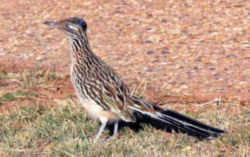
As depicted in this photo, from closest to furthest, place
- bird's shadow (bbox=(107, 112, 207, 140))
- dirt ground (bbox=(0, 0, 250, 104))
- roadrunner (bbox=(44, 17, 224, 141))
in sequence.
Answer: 1. roadrunner (bbox=(44, 17, 224, 141))
2. bird's shadow (bbox=(107, 112, 207, 140))
3. dirt ground (bbox=(0, 0, 250, 104))

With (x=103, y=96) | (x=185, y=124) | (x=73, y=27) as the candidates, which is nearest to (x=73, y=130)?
(x=103, y=96)

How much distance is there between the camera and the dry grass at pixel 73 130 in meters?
6.14

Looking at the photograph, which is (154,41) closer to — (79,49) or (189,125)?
(79,49)

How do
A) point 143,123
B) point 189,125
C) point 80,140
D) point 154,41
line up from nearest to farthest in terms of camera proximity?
1. point 80,140
2. point 189,125
3. point 143,123
4. point 154,41

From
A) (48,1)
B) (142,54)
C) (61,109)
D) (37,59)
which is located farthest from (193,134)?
(48,1)

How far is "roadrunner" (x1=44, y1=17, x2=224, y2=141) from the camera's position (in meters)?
6.46

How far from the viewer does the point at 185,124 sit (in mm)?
6410

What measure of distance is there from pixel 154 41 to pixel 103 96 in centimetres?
371

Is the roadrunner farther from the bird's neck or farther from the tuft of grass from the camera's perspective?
the tuft of grass

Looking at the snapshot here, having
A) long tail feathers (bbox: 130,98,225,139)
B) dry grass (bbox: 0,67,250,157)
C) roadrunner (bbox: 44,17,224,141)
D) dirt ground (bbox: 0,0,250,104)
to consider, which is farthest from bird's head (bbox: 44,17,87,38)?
dirt ground (bbox: 0,0,250,104)

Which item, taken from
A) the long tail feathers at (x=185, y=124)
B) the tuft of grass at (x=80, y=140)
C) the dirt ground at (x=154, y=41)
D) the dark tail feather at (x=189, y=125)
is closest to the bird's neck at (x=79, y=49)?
the tuft of grass at (x=80, y=140)

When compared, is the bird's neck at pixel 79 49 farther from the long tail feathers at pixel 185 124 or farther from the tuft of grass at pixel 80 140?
the long tail feathers at pixel 185 124

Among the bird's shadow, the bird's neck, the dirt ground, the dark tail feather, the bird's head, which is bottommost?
the dirt ground

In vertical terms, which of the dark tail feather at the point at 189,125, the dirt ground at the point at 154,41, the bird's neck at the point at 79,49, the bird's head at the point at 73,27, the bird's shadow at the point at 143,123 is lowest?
the dirt ground at the point at 154,41
